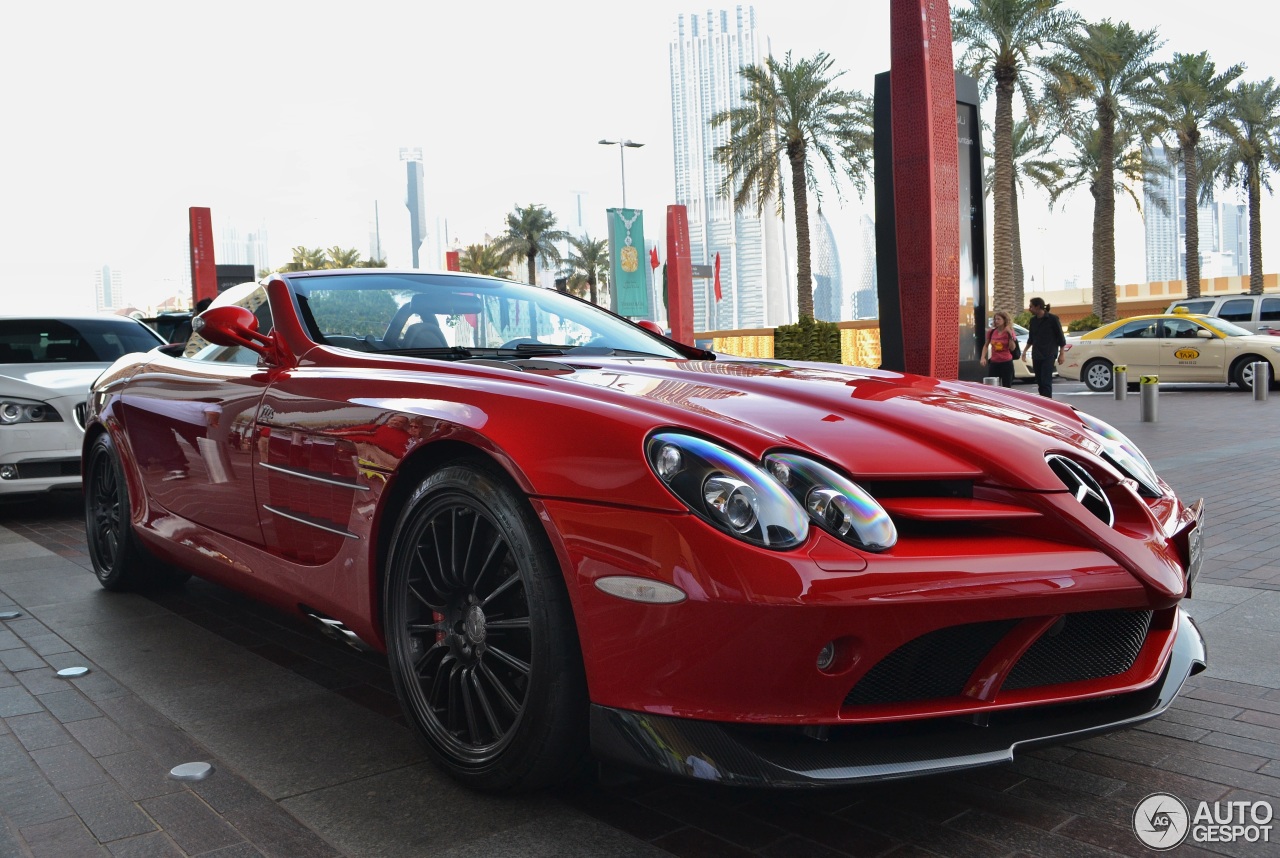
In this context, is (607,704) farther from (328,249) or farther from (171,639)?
(328,249)

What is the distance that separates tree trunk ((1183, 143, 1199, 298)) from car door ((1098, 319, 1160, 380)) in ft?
67.3

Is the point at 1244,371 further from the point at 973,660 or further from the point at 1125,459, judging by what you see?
the point at 973,660

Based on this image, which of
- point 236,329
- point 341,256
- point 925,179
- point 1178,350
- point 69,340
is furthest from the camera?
point 341,256

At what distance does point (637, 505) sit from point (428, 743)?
0.98 meters

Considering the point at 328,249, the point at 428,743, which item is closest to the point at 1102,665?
the point at 428,743

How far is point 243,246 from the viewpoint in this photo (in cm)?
12275

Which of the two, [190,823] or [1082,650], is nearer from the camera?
[1082,650]

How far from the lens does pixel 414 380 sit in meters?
2.92

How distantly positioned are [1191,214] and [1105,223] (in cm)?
489

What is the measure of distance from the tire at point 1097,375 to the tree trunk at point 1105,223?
14464 millimetres

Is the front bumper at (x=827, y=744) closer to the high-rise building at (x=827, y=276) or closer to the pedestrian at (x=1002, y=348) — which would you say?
the pedestrian at (x=1002, y=348)

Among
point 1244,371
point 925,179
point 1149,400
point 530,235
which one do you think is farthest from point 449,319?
point 530,235

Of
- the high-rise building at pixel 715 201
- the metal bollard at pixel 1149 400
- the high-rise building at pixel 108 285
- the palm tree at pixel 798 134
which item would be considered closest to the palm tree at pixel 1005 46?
the palm tree at pixel 798 134

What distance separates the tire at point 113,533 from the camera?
477 centimetres
